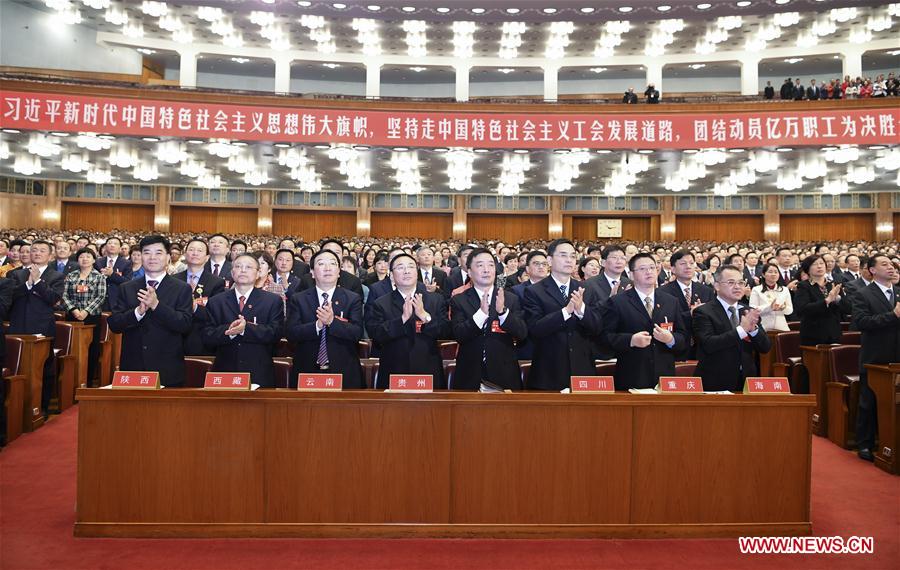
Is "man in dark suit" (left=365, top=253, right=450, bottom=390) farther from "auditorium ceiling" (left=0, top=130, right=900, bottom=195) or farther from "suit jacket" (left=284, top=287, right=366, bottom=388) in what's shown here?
"auditorium ceiling" (left=0, top=130, right=900, bottom=195)

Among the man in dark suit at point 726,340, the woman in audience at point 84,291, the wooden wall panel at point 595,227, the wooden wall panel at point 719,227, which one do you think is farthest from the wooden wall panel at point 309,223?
the man in dark suit at point 726,340

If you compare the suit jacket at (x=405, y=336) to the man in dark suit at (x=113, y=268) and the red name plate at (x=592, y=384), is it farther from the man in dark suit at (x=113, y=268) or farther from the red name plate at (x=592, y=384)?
→ the man in dark suit at (x=113, y=268)

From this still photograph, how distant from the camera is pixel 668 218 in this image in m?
21.4

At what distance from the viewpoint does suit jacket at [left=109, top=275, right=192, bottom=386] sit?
3400 mm

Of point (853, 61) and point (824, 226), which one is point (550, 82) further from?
point (824, 226)

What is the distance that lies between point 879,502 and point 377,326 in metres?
3.04

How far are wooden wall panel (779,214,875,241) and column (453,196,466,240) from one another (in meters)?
11.4

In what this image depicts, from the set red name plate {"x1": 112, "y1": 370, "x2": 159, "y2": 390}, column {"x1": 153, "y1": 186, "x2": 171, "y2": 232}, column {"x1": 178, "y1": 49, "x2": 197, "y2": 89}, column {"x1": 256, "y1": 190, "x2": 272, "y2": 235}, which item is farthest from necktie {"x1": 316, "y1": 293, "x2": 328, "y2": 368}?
column {"x1": 153, "y1": 186, "x2": 171, "y2": 232}

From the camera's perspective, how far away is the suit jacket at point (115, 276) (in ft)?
20.7

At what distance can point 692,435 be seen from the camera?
2.79 meters

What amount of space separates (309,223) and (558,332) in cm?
1936

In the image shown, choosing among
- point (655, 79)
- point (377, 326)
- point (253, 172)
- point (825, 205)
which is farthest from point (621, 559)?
point (825, 205)

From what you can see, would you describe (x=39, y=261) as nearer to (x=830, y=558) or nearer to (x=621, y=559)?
(x=621, y=559)

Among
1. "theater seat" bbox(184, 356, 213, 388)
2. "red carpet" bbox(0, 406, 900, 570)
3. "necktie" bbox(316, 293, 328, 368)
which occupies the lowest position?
"red carpet" bbox(0, 406, 900, 570)
